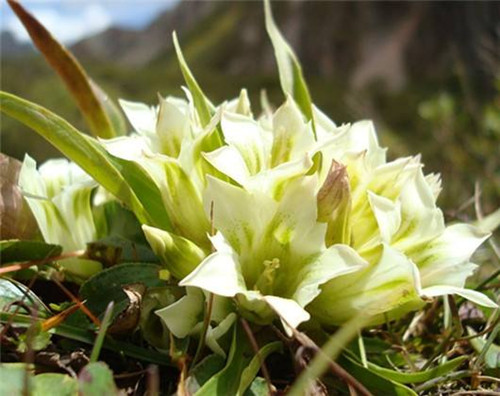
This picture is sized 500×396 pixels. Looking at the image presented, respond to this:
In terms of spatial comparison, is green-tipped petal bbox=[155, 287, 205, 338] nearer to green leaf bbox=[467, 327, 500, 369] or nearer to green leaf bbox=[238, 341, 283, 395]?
green leaf bbox=[238, 341, 283, 395]

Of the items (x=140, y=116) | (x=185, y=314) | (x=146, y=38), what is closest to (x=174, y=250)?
(x=185, y=314)

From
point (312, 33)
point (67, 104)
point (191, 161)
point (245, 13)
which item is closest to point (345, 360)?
point (191, 161)

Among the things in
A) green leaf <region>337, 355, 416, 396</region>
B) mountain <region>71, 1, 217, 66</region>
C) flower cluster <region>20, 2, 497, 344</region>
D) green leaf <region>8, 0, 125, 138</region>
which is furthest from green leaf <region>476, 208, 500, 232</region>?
mountain <region>71, 1, 217, 66</region>

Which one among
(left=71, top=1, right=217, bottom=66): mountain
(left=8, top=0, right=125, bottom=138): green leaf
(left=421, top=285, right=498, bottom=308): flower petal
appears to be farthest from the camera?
(left=71, top=1, right=217, bottom=66): mountain

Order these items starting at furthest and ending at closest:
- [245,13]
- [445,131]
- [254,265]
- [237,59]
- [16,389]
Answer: [245,13], [237,59], [445,131], [254,265], [16,389]

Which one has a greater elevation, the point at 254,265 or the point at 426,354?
the point at 254,265

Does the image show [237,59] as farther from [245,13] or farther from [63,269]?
[63,269]

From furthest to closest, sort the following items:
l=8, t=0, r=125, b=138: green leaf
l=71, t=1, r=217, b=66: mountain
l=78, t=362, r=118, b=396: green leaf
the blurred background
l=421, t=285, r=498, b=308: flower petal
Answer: l=71, t=1, r=217, b=66: mountain → the blurred background → l=8, t=0, r=125, b=138: green leaf → l=421, t=285, r=498, b=308: flower petal → l=78, t=362, r=118, b=396: green leaf
